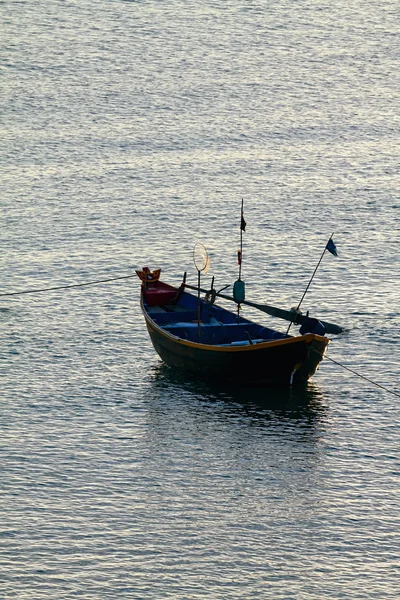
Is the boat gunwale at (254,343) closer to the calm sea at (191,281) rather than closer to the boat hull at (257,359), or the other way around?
the boat hull at (257,359)

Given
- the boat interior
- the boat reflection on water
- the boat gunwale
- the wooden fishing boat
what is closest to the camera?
the boat gunwale

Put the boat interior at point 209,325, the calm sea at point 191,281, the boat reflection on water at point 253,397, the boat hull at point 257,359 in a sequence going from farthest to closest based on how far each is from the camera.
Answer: the boat interior at point 209,325, the boat reflection on water at point 253,397, the boat hull at point 257,359, the calm sea at point 191,281

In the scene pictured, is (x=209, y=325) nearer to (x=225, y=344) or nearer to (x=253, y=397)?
(x=225, y=344)

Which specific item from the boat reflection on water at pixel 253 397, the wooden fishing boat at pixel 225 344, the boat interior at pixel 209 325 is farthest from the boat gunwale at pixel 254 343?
the boat reflection on water at pixel 253 397

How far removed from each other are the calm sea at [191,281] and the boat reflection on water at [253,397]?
156 mm

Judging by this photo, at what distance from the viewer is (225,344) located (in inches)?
2112

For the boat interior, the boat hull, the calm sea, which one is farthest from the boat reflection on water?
the boat interior

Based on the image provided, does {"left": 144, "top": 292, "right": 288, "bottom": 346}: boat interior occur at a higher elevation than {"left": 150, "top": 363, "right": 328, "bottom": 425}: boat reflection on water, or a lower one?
higher

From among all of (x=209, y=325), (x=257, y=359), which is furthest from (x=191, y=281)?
(x=257, y=359)

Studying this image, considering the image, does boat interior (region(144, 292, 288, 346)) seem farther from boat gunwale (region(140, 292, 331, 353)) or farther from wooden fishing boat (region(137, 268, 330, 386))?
boat gunwale (region(140, 292, 331, 353))

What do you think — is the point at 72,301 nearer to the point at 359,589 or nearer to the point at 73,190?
the point at 73,190

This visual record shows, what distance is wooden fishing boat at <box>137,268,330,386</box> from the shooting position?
50.8 m

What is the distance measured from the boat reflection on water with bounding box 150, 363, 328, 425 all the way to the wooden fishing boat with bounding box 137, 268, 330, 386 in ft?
1.39

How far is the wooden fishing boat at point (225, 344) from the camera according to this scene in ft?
167
